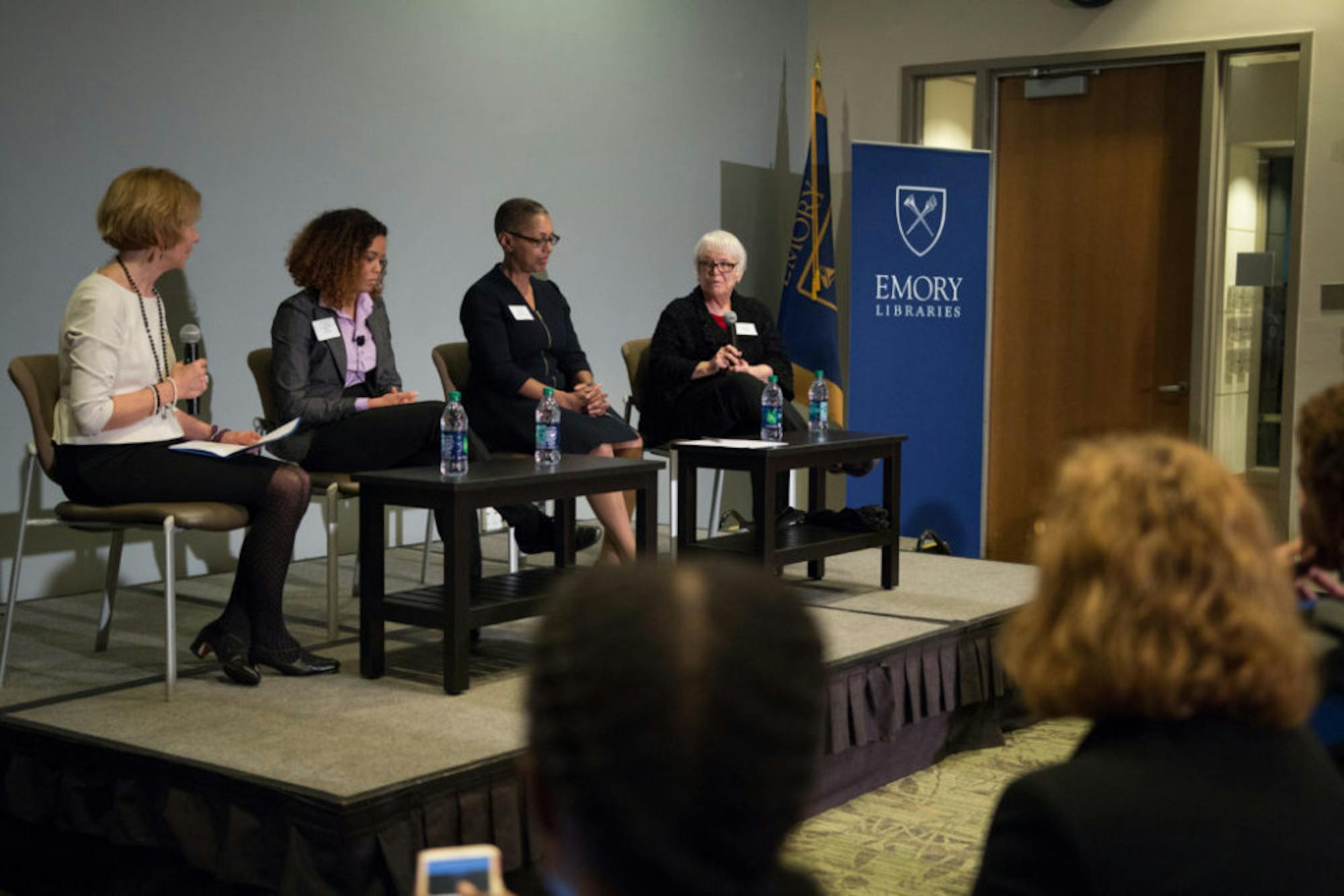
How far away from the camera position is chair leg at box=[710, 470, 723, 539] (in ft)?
17.6

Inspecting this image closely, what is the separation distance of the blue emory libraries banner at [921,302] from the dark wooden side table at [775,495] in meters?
1.64

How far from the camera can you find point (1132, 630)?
38.8 inches

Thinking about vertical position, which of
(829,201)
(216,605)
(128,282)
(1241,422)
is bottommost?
(216,605)

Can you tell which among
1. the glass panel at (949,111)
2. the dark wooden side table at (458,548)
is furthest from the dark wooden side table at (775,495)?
the glass panel at (949,111)

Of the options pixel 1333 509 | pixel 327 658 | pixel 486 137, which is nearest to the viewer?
pixel 1333 509

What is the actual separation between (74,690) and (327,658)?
56 cm

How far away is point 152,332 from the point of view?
331 centimetres

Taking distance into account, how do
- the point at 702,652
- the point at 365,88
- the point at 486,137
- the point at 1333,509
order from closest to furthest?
the point at 702,652, the point at 1333,509, the point at 365,88, the point at 486,137

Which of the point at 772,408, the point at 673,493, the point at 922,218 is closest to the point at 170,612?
the point at 673,493

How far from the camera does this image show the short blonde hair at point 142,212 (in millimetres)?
3270

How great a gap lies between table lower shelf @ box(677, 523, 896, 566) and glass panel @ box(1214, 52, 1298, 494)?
2.21 meters

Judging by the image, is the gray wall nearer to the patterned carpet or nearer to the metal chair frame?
the metal chair frame

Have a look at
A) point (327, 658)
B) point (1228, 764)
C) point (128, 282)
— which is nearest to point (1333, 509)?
point (1228, 764)

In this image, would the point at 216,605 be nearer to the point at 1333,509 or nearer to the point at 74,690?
the point at 74,690
